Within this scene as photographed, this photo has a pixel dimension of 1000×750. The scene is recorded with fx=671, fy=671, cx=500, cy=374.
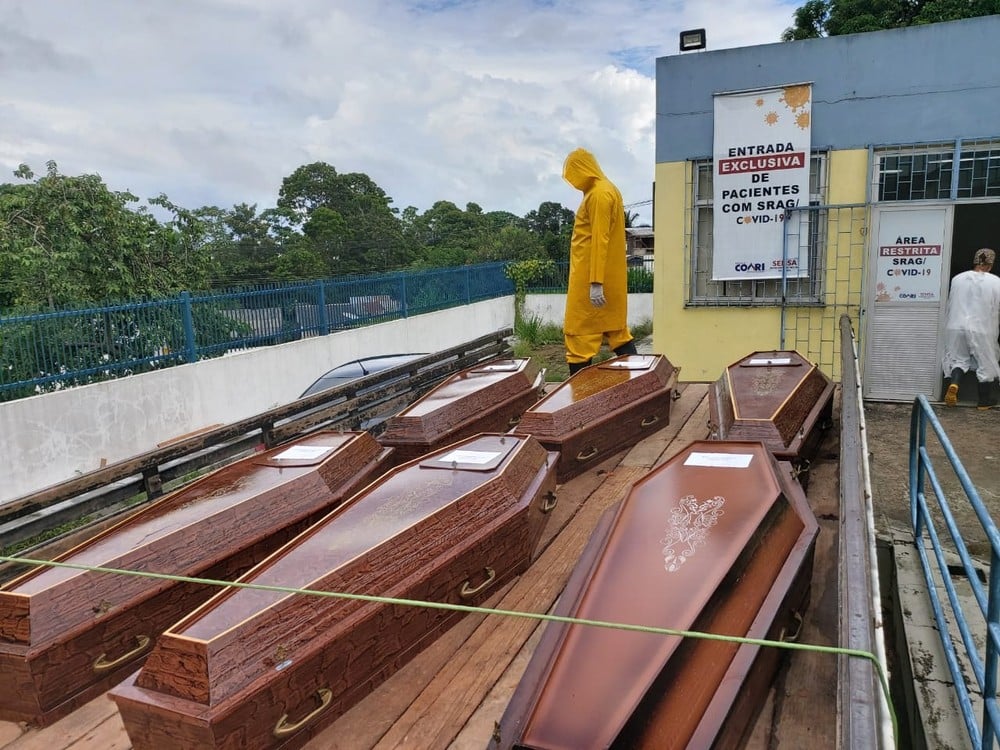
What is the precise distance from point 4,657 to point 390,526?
0.89 metres

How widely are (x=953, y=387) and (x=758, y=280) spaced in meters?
2.14

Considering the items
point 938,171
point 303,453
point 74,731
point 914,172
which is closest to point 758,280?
point 914,172

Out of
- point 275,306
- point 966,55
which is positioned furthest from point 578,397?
point 275,306

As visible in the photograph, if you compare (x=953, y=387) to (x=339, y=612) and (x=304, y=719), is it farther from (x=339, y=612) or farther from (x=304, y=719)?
(x=304, y=719)

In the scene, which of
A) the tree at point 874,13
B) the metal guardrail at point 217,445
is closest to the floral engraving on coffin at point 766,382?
the metal guardrail at point 217,445

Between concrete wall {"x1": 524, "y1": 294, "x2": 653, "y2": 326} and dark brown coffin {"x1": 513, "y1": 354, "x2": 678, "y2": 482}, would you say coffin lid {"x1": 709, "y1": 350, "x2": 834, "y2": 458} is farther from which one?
concrete wall {"x1": 524, "y1": 294, "x2": 653, "y2": 326}

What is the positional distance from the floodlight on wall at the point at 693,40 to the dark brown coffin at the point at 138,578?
19.4 feet

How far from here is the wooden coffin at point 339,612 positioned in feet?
4.22

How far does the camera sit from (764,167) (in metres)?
6.34

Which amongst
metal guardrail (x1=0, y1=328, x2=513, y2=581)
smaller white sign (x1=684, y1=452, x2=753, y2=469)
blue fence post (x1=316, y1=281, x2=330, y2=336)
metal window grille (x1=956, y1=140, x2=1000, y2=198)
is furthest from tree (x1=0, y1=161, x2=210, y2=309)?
metal window grille (x1=956, y1=140, x2=1000, y2=198)

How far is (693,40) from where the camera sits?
654cm

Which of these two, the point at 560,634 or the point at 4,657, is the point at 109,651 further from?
the point at 560,634

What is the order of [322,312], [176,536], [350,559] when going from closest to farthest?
[350,559] → [176,536] → [322,312]

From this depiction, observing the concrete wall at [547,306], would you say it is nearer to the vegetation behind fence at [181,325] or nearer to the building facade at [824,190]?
the vegetation behind fence at [181,325]
